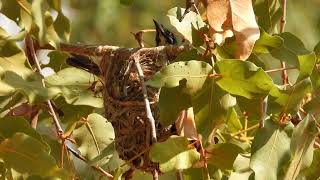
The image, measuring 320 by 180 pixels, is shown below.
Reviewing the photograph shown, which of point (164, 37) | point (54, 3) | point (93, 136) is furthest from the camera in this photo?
point (164, 37)

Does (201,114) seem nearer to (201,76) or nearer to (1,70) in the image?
(201,76)

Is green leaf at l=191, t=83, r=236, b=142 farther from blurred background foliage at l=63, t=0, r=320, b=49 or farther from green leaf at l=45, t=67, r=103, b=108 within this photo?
blurred background foliage at l=63, t=0, r=320, b=49

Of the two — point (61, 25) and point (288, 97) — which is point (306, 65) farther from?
point (61, 25)

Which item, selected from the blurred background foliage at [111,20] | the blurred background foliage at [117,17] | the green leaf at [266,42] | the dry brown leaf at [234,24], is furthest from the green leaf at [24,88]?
the blurred background foliage at [111,20]

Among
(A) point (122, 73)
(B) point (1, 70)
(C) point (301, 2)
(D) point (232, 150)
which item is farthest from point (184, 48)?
(C) point (301, 2)

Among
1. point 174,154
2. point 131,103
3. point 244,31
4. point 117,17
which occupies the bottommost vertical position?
→ point 117,17

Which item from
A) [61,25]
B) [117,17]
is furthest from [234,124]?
[117,17]
